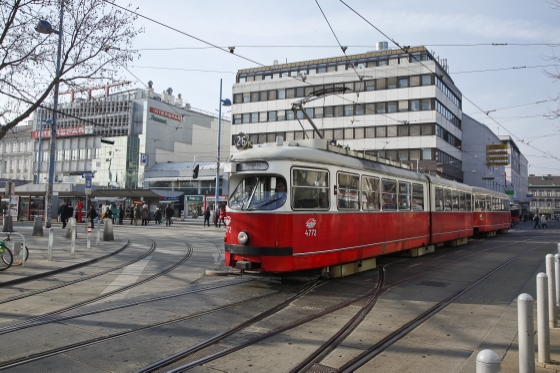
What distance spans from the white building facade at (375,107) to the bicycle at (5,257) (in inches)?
1337

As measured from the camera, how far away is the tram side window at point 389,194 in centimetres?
1228

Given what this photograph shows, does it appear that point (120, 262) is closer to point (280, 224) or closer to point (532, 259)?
point (280, 224)

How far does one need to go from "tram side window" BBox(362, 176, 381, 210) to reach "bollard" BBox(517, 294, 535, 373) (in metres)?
6.88

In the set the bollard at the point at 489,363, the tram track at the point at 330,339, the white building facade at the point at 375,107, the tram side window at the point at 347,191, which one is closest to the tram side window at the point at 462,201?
the tram side window at the point at 347,191

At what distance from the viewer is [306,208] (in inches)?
361

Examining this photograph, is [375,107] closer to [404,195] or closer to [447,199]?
[447,199]

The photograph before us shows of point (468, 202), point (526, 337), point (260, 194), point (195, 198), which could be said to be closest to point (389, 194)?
point (260, 194)

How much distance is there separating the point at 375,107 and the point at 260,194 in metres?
40.6

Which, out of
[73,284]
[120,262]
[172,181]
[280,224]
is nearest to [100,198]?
[172,181]

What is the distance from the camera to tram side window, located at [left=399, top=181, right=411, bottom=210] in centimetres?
1342

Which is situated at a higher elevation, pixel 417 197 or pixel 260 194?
pixel 417 197

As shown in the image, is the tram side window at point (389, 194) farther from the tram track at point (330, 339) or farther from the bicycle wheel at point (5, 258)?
the bicycle wheel at point (5, 258)

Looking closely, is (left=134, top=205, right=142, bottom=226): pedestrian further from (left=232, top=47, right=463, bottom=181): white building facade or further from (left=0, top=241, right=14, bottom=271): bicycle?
(left=0, top=241, right=14, bottom=271): bicycle

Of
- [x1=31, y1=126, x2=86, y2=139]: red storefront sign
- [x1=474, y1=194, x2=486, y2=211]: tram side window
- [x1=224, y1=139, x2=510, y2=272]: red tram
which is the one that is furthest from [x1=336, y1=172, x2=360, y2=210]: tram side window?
[x1=31, y1=126, x2=86, y2=139]: red storefront sign
